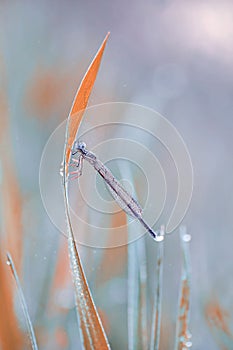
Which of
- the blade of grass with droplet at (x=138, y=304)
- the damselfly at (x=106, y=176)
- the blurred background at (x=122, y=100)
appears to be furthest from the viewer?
the blurred background at (x=122, y=100)

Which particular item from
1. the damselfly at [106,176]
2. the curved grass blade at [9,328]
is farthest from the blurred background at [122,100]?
the damselfly at [106,176]

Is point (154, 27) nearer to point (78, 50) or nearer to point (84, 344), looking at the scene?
point (78, 50)

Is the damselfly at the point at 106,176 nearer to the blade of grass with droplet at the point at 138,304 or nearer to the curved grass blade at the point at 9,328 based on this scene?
the blade of grass with droplet at the point at 138,304

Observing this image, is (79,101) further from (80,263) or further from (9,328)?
(9,328)

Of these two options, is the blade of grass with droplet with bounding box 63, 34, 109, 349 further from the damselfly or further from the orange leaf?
the damselfly

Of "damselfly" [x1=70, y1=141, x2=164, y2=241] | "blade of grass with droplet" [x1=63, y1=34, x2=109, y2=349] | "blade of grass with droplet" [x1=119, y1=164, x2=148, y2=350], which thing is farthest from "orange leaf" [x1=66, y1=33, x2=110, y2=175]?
"blade of grass with droplet" [x1=119, y1=164, x2=148, y2=350]

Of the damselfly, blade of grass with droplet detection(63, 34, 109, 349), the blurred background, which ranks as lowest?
blade of grass with droplet detection(63, 34, 109, 349)
